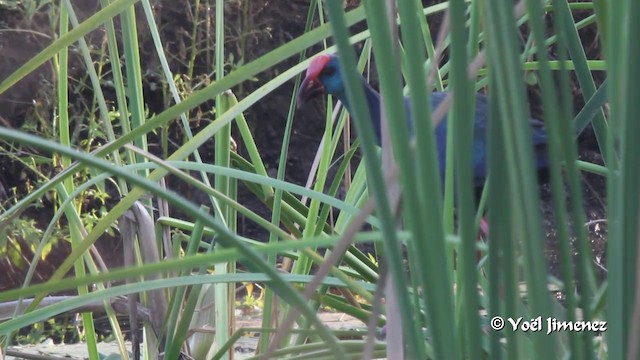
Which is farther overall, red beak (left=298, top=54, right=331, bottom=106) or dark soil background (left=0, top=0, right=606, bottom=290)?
dark soil background (left=0, top=0, right=606, bottom=290)

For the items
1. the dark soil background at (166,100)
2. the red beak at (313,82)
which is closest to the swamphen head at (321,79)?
the red beak at (313,82)

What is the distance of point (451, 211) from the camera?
1.69 ft

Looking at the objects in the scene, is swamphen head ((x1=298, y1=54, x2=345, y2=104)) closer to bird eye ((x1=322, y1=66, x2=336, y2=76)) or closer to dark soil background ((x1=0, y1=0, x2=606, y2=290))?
bird eye ((x1=322, y1=66, x2=336, y2=76))

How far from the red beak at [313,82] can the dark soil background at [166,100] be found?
103 cm

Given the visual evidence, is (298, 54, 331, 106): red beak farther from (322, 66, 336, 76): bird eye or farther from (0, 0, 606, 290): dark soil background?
(0, 0, 606, 290): dark soil background

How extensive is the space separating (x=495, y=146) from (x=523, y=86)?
0.03 metres

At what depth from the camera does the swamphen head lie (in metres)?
1.53

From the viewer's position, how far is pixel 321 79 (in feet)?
5.09

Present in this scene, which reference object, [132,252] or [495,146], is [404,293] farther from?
[132,252]

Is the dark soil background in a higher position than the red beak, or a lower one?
higher

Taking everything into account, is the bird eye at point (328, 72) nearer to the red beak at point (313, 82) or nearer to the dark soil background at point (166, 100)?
the red beak at point (313, 82)

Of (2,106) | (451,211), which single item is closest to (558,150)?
(451,211)

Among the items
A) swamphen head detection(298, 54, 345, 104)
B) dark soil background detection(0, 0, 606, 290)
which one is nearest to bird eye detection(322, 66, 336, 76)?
swamphen head detection(298, 54, 345, 104)

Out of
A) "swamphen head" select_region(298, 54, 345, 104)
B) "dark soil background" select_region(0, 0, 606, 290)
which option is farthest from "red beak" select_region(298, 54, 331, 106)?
"dark soil background" select_region(0, 0, 606, 290)
